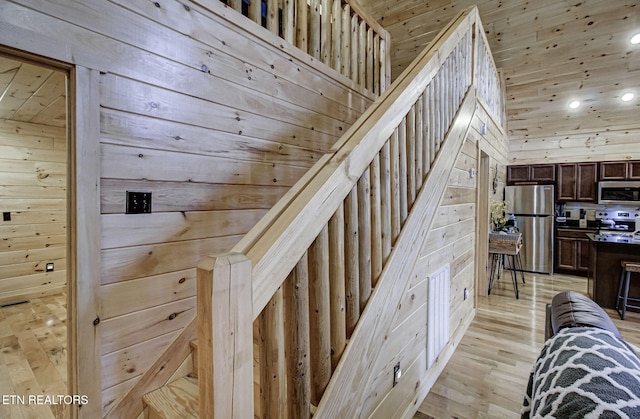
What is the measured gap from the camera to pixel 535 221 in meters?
5.46

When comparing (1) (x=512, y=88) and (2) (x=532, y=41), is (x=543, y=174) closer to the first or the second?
(1) (x=512, y=88)

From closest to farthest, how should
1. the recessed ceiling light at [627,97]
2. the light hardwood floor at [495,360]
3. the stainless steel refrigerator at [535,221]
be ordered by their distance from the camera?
1. the light hardwood floor at [495,360]
2. the recessed ceiling light at [627,97]
3. the stainless steel refrigerator at [535,221]

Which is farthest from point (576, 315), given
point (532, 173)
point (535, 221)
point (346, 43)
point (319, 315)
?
point (532, 173)

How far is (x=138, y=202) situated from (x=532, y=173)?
671 centimetres

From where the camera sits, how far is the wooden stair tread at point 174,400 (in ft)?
4.38

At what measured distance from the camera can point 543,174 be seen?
5660 mm

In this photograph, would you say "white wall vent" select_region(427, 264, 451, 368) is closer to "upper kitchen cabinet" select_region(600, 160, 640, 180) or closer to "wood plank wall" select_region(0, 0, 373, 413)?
"wood plank wall" select_region(0, 0, 373, 413)

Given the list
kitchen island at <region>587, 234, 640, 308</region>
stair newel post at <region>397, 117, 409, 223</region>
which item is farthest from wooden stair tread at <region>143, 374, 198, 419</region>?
kitchen island at <region>587, 234, 640, 308</region>

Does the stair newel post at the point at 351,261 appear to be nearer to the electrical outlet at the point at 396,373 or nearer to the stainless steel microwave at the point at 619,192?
the electrical outlet at the point at 396,373

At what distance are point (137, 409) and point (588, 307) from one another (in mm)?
2304

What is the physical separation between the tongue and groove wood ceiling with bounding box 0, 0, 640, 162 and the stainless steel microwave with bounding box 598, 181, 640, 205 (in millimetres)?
546

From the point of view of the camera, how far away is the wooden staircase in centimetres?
69

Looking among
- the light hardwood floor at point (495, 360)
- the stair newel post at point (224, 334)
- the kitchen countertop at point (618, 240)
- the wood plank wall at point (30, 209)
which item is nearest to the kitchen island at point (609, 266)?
the kitchen countertop at point (618, 240)

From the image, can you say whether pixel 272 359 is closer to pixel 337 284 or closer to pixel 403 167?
pixel 337 284
